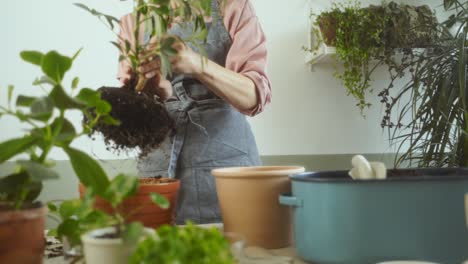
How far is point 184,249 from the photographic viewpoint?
358 millimetres

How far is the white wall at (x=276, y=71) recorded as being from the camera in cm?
194

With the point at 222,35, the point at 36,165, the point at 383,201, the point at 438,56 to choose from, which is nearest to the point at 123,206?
the point at 36,165

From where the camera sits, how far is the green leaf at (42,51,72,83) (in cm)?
49

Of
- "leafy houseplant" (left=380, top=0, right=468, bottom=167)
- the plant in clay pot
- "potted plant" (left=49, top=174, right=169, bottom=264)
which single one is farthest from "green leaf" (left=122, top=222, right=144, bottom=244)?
"leafy houseplant" (left=380, top=0, right=468, bottom=167)

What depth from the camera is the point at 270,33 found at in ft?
6.65

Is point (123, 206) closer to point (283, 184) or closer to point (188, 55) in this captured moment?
point (283, 184)

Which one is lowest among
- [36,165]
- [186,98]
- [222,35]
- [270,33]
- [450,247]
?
[450,247]

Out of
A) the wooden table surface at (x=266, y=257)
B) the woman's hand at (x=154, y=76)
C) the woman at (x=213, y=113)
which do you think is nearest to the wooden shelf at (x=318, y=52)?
the woman at (x=213, y=113)

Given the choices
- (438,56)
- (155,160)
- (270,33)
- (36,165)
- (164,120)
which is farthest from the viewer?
(270,33)

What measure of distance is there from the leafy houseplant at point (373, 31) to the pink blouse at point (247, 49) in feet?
2.86

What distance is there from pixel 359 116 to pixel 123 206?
5.43 ft

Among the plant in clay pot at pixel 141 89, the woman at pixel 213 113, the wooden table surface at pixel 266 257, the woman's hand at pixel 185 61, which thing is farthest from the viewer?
the woman at pixel 213 113

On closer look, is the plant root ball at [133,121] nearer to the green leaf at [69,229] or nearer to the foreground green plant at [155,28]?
the foreground green plant at [155,28]

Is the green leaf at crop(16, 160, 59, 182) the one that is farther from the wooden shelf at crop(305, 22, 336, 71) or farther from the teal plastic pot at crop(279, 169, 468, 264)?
the wooden shelf at crop(305, 22, 336, 71)
